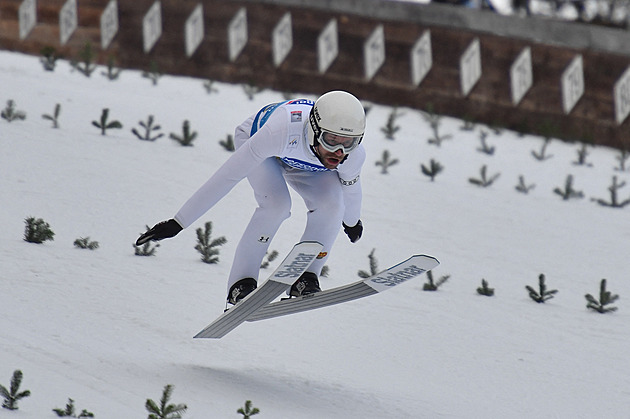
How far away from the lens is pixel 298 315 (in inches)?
254

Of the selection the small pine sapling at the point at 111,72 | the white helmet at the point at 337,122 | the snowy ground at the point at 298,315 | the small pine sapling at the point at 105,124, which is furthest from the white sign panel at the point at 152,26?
the white helmet at the point at 337,122

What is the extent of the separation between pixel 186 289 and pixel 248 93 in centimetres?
709

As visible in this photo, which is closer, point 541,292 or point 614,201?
point 541,292

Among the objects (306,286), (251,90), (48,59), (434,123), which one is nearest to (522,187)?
(434,123)

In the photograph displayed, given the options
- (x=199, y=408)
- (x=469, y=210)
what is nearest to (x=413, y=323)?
(x=199, y=408)

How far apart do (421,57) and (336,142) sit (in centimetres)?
885

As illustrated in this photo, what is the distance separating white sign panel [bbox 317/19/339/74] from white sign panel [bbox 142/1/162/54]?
222cm

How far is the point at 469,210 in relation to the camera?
32.3ft

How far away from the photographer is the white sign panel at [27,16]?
13.7m

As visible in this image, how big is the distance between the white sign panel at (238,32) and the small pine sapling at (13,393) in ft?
34.1

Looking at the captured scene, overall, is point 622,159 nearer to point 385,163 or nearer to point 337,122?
point 385,163

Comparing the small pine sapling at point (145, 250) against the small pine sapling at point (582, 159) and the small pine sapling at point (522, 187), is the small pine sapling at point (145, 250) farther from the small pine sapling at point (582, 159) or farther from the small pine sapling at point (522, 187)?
the small pine sapling at point (582, 159)

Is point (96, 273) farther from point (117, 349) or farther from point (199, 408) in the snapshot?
point (199, 408)

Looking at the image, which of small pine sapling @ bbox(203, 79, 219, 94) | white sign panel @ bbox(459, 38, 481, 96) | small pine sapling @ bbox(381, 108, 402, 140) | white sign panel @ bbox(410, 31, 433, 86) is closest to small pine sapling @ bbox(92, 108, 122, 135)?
small pine sapling @ bbox(203, 79, 219, 94)
